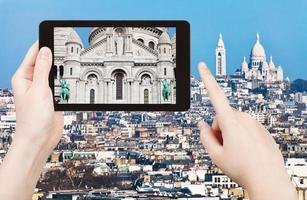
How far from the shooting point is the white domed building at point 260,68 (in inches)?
821

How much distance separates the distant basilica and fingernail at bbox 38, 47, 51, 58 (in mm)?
19699

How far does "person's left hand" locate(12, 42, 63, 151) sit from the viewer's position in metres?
0.73

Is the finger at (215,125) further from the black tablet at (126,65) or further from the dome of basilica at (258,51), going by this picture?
the dome of basilica at (258,51)

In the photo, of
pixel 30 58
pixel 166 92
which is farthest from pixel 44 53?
pixel 166 92

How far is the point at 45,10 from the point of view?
23.0m

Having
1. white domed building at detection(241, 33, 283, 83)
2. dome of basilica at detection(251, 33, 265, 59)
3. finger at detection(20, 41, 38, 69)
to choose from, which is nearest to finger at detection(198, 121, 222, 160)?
finger at detection(20, 41, 38, 69)

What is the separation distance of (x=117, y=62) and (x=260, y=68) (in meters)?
21.8

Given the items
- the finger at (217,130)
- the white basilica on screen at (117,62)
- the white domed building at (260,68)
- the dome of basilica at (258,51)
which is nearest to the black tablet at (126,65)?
the white basilica on screen at (117,62)

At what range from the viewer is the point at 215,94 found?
67cm

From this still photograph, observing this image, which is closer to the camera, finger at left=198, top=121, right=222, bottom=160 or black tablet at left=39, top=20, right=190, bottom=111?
finger at left=198, top=121, right=222, bottom=160

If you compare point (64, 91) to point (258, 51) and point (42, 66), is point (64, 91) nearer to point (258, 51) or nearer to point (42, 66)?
point (42, 66)

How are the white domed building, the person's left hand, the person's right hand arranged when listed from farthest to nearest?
1. the white domed building
2. the person's left hand
3. the person's right hand

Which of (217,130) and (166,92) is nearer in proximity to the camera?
(217,130)

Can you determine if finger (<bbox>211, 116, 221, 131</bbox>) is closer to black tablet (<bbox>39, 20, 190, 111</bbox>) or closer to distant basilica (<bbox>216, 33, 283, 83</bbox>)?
black tablet (<bbox>39, 20, 190, 111</bbox>)
